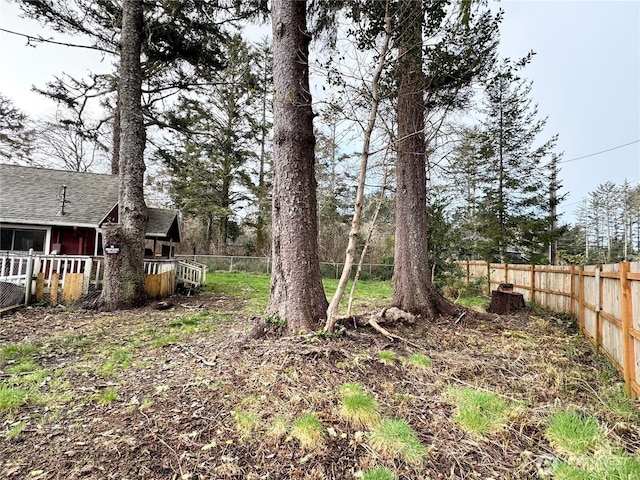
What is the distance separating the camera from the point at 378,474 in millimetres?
1711

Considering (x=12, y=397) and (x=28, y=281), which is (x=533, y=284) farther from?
(x=28, y=281)

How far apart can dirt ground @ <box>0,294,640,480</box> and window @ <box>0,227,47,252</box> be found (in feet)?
26.1

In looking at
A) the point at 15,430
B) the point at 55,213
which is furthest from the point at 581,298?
the point at 55,213

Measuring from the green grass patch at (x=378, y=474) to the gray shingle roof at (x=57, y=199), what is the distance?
1140 centimetres

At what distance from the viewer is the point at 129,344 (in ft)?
13.3

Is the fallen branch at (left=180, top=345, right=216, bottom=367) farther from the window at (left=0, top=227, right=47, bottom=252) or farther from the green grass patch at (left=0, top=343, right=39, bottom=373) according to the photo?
the window at (left=0, top=227, right=47, bottom=252)

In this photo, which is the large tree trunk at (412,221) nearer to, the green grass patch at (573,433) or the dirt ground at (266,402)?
the dirt ground at (266,402)

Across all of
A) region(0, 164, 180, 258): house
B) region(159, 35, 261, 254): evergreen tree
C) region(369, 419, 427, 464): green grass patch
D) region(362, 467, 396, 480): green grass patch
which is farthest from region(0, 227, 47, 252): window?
region(362, 467, 396, 480): green grass patch

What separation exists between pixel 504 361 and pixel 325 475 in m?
2.62

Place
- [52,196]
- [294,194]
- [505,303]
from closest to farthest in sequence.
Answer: [294,194], [505,303], [52,196]

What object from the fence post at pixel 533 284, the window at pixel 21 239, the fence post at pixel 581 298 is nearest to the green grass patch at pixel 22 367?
the fence post at pixel 581 298

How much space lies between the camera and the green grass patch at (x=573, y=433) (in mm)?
1862

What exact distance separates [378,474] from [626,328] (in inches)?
111

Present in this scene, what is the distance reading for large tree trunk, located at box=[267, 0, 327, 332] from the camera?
11.4 ft
